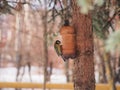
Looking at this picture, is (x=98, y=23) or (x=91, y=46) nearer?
(x=91, y=46)

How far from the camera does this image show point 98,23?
7043mm

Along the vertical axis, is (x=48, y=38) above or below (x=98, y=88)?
above

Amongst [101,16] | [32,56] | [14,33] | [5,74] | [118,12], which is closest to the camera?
[118,12]

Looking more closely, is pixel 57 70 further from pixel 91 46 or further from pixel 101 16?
pixel 91 46

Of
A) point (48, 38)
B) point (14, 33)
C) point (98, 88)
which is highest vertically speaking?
point (14, 33)

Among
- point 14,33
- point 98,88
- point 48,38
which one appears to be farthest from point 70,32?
point 14,33

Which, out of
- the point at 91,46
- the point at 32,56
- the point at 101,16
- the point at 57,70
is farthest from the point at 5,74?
the point at 91,46

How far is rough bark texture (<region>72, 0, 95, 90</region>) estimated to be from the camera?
187 inches

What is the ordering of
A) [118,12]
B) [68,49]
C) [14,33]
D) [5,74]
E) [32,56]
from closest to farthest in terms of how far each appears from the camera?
1. [68,49]
2. [118,12]
3. [32,56]
4. [14,33]
5. [5,74]

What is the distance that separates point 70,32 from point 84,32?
9.0 inches

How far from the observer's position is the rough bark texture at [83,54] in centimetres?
475

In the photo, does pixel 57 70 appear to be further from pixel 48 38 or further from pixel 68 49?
pixel 68 49

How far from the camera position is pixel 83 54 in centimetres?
476

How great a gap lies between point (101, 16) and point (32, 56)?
9.90 metres
